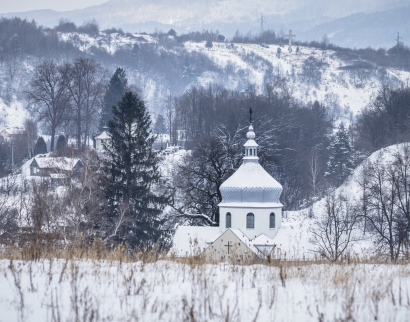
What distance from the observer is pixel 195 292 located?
9891mm

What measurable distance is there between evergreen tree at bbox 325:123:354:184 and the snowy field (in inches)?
2641

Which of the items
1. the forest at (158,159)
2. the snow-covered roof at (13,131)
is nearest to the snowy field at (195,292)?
the forest at (158,159)

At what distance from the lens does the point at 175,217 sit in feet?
150

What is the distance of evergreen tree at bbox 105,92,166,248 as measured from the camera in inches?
1638

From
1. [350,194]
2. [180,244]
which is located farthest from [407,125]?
[180,244]

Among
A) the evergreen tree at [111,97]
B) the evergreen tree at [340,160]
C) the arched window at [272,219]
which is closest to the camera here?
the arched window at [272,219]

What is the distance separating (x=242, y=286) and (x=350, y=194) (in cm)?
4827

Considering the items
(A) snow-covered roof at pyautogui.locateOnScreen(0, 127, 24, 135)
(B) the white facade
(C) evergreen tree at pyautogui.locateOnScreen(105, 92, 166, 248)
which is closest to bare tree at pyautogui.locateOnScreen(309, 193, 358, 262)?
(B) the white facade

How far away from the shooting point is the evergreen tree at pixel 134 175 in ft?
136

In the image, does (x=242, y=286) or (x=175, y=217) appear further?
(x=175, y=217)

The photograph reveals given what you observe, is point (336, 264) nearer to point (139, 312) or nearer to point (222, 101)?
point (139, 312)

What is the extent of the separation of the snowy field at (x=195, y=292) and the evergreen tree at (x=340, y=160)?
67083 millimetres

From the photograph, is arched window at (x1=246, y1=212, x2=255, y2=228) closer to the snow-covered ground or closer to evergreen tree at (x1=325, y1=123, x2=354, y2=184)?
evergreen tree at (x1=325, y1=123, x2=354, y2=184)

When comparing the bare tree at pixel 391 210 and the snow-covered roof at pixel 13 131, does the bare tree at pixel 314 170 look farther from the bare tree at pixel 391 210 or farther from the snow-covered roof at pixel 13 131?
the snow-covered roof at pixel 13 131
